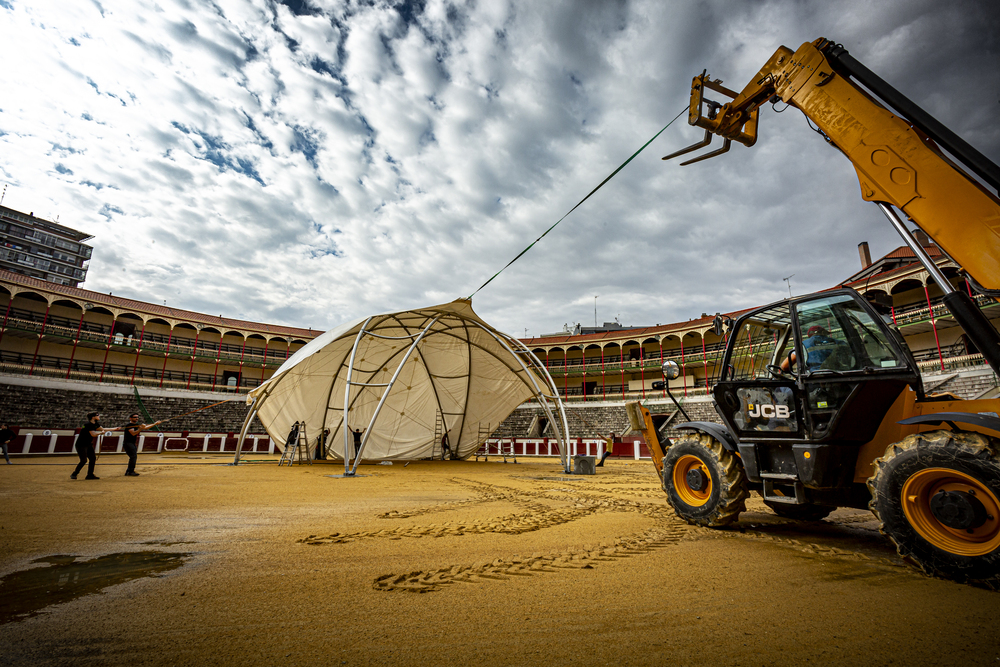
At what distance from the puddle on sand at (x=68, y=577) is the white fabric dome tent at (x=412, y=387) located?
37.9 feet

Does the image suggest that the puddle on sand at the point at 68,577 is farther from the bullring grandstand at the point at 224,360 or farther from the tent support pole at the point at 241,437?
the bullring grandstand at the point at 224,360

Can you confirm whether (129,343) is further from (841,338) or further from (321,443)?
(841,338)

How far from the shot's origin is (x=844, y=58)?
4.68 metres

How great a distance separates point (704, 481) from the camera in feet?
16.0

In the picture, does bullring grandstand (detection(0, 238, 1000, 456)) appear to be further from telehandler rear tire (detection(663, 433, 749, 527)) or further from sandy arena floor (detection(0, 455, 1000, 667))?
sandy arena floor (detection(0, 455, 1000, 667))

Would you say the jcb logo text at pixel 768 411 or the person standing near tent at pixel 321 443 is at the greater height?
the jcb logo text at pixel 768 411

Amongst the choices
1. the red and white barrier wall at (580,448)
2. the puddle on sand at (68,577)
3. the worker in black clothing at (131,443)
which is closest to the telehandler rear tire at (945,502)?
the puddle on sand at (68,577)

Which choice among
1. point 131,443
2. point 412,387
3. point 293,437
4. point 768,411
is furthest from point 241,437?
point 768,411

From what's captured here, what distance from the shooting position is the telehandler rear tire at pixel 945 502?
8.93 feet

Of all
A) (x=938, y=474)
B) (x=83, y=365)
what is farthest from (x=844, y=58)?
(x=83, y=365)

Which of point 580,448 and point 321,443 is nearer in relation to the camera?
point 321,443

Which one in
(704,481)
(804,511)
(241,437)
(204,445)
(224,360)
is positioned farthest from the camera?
(224,360)

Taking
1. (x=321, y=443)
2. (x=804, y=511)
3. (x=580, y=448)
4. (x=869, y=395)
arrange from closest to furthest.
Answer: (x=869, y=395)
(x=804, y=511)
(x=321, y=443)
(x=580, y=448)

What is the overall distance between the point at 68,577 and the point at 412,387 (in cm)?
1573
